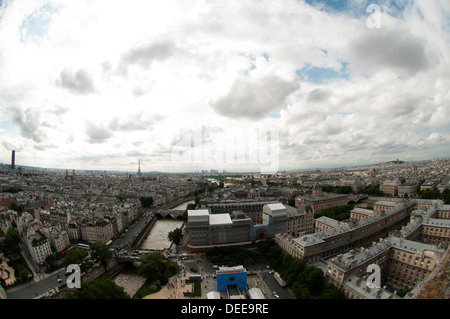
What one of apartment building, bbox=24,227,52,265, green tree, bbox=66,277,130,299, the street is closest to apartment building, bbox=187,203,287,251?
green tree, bbox=66,277,130,299

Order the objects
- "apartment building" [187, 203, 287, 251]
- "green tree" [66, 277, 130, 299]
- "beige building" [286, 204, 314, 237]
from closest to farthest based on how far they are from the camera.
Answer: "green tree" [66, 277, 130, 299] < "apartment building" [187, 203, 287, 251] < "beige building" [286, 204, 314, 237]

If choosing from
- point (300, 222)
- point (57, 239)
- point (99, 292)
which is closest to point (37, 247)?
point (57, 239)

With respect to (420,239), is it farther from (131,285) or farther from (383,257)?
(131,285)

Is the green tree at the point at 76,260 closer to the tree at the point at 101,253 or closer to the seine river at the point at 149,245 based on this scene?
the tree at the point at 101,253

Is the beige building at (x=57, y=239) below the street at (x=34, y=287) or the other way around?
the other way around

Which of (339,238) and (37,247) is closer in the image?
(37,247)

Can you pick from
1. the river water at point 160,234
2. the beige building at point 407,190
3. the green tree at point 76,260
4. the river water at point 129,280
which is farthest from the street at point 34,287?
the beige building at point 407,190

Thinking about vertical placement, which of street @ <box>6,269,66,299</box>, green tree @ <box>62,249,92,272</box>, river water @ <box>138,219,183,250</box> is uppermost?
green tree @ <box>62,249,92,272</box>

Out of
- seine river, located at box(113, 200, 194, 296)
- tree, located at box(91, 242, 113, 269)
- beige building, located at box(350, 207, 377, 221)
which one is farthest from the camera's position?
beige building, located at box(350, 207, 377, 221)

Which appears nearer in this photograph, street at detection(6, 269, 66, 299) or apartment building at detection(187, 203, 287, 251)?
street at detection(6, 269, 66, 299)

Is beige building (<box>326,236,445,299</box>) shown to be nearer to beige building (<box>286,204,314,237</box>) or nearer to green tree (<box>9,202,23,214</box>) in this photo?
beige building (<box>286,204,314,237</box>)

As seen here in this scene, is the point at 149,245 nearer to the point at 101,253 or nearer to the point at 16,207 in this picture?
the point at 101,253
